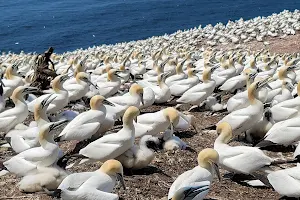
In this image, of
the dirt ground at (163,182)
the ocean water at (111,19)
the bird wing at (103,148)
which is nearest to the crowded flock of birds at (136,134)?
the bird wing at (103,148)

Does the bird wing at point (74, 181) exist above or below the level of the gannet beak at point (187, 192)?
below

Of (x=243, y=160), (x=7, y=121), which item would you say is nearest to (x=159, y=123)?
(x=243, y=160)

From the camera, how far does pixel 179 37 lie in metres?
32.4

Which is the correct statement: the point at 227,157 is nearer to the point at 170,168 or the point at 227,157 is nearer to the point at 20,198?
the point at 170,168

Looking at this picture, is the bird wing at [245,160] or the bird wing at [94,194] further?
the bird wing at [245,160]

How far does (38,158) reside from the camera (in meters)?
6.73

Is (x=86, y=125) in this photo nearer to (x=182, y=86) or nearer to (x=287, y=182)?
(x=287, y=182)

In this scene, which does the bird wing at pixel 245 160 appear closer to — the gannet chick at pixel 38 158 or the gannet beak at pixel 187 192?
the gannet beak at pixel 187 192

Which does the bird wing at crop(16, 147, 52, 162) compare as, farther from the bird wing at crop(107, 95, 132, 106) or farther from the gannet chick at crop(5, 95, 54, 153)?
the bird wing at crop(107, 95, 132, 106)

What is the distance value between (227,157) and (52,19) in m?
70.6

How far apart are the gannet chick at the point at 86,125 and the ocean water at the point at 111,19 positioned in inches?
1662

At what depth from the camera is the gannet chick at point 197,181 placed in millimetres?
5043

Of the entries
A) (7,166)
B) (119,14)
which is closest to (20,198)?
(7,166)

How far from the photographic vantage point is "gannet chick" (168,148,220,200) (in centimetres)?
504
